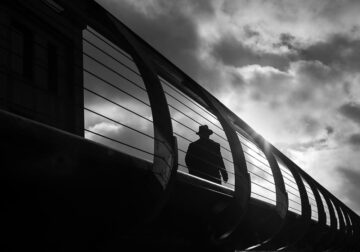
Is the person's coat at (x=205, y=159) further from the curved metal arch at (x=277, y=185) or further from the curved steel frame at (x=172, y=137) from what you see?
the curved metal arch at (x=277, y=185)

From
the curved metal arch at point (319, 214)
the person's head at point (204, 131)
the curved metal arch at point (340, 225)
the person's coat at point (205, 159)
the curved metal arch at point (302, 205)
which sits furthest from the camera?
the curved metal arch at point (340, 225)

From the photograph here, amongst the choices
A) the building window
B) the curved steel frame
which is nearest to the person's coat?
the curved steel frame

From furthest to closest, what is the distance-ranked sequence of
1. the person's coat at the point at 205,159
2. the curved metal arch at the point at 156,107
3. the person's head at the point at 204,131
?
the person's head at the point at 204,131, the person's coat at the point at 205,159, the curved metal arch at the point at 156,107

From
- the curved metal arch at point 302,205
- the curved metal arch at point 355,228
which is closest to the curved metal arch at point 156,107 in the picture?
the curved metal arch at point 302,205

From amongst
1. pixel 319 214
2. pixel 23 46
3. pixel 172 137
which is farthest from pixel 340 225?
pixel 23 46

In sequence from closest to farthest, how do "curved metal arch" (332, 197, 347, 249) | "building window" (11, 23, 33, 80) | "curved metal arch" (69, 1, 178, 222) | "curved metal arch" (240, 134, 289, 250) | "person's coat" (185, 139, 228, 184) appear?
"curved metal arch" (69, 1, 178, 222)
"curved metal arch" (240, 134, 289, 250)
"person's coat" (185, 139, 228, 184)
"curved metal arch" (332, 197, 347, 249)
"building window" (11, 23, 33, 80)

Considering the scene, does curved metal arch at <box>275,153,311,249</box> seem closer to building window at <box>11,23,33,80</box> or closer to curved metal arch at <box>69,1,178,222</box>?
curved metal arch at <box>69,1,178,222</box>

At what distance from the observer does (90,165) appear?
1.52 m

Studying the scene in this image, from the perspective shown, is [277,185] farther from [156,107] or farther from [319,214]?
[319,214]

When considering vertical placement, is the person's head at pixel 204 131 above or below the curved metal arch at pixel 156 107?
above

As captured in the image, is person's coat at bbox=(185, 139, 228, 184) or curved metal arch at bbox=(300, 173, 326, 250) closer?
person's coat at bbox=(185, 139, 228, 184)

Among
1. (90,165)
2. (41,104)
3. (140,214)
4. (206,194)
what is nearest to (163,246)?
(206,194)

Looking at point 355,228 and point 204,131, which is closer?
point 204,131

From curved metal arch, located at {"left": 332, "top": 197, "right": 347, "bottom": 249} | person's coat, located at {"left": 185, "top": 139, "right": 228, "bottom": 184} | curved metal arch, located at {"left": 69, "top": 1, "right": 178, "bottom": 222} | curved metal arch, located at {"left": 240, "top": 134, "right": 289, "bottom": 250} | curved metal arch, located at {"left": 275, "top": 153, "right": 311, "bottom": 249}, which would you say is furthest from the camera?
curved metal arch, located at {"left": 332, "top": 197, "right": 347, "bottom": 249}
